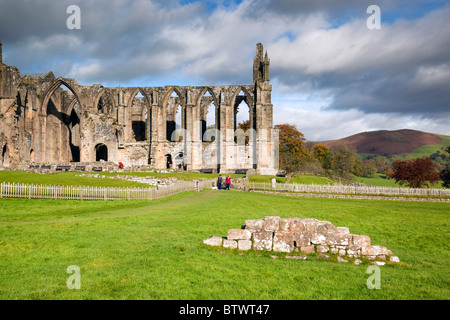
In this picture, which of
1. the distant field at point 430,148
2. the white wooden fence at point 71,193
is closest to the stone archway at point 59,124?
the white wooden fence at point 71,193

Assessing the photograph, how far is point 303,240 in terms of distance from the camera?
8.09 meters

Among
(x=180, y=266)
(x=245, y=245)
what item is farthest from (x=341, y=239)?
(x=180, y=266)

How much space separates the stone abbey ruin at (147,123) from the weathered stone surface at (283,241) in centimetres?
3839

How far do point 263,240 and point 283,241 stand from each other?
1.65 feet

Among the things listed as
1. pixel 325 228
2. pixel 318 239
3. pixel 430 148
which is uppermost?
pixel 430 148

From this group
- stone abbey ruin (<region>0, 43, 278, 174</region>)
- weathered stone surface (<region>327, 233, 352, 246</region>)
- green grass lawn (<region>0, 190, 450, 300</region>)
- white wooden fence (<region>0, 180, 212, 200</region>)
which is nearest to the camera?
green grass lawn (<region>0, 190, 450, 300</region>)

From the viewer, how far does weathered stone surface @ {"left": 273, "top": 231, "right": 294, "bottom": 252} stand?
8.07 meters

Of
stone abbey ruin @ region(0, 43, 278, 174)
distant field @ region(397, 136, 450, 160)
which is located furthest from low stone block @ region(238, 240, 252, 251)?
distant field @ region(397, 136, 450, 160)

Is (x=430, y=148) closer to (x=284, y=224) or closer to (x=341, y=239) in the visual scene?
(x=341, y=239)

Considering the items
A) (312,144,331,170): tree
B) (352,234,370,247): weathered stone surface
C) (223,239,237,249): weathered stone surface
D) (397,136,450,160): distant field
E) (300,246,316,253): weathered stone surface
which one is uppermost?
(397,136,450,160): distant field

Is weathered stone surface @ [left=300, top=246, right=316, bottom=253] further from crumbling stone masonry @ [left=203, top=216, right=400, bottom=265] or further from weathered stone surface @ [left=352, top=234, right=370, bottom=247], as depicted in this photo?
weathered stone surface @ [left=352, top=234, right=370, bottom=247]

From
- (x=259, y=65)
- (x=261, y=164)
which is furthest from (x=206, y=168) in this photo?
(x=259, y=65)

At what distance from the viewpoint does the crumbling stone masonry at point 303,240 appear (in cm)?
782
